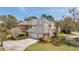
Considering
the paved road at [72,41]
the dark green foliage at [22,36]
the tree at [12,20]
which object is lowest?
the paved road at [72,41]

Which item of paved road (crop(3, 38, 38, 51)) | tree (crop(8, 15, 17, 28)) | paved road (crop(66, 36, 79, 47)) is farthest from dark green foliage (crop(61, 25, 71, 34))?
tree (crop(8, 15, 17, 28))

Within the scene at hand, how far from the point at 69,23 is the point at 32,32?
0.37 meters

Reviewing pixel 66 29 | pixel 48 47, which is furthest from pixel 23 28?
pixel 66 29

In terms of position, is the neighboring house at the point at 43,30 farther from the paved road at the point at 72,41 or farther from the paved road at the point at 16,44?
the paved road at the point at 72,41

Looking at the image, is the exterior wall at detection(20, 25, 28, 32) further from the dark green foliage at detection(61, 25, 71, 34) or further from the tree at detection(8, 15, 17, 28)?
the dark green foliage at detection(61, 25, 71, 34)

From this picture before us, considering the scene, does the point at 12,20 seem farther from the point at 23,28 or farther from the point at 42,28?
the point at 42,28

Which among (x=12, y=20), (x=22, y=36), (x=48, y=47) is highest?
(x=12, y=20)

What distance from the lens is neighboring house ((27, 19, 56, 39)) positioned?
2285 millimetres

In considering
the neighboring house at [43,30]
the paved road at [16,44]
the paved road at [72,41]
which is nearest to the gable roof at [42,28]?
the neighboring house at [43,30]

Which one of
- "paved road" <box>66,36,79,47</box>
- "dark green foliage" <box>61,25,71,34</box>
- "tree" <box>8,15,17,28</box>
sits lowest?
"paved road" <box>66,36,79,47</box>

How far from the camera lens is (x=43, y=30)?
7.54 feet

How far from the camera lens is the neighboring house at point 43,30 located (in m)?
2.29
